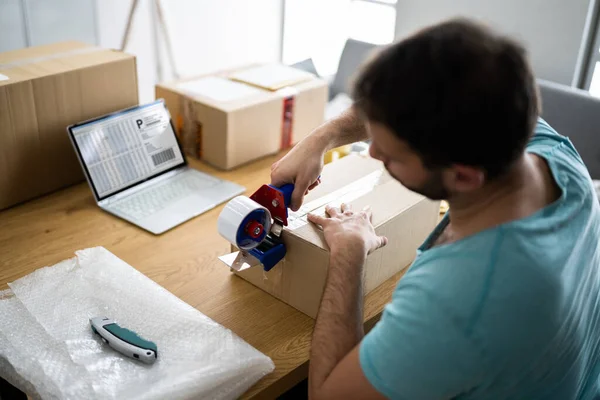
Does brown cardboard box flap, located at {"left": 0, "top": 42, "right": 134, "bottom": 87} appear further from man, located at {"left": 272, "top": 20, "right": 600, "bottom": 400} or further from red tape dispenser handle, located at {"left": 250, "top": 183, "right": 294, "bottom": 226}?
man, located at {"left": 272, "top": 20, "right": 600, "bottom": 400}

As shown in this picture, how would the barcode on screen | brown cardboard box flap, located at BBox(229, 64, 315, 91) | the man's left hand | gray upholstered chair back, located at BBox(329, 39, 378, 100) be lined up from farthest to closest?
gray upholstered chair back, located at BBox(329, 39, 378, 100) → brown cardboard box flap, located at BBox(229, 64, 315, 91) → the barcode on screen → the man's left hand

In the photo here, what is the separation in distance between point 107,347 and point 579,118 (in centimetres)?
201

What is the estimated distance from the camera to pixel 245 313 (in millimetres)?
1188

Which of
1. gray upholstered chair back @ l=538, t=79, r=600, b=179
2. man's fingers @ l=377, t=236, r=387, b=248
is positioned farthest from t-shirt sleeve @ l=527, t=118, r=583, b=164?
gray upholstered chair back @ l=538, t=79, r=600, b=179

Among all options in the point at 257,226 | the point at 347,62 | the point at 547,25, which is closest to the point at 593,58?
the point at 547,25

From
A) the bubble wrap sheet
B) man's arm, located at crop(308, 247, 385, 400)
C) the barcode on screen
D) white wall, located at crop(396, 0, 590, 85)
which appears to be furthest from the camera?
white wall, located at crop(396, 0, 590, 85)

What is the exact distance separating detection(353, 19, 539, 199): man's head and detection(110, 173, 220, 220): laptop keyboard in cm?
86

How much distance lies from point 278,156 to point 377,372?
116cm

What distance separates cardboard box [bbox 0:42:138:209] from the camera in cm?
146

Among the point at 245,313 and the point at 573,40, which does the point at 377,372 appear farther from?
the point at 573,40

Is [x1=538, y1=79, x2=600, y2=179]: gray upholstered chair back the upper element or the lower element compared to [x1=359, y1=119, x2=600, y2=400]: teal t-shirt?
lower

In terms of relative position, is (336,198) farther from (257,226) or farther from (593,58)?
(593,58)

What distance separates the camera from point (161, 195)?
1.60 metres

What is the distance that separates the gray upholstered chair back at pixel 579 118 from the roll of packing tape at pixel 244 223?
1632mm
